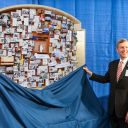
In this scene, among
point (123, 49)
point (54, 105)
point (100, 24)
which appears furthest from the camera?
point (100, 24)

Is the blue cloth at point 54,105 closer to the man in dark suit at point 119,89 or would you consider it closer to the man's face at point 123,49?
the man in dark suit at point 119,89

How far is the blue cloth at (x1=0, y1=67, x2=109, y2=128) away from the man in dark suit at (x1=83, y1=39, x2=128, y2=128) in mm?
150

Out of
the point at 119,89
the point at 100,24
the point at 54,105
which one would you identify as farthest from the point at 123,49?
the point at 54,105

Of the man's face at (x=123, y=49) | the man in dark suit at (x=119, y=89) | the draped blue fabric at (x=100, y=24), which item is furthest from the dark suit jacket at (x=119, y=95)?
the draped blue fabric at (x=100, y=24)

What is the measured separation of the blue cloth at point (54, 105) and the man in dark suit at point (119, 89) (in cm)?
15

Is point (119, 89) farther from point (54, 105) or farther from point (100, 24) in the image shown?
point (100, 24)

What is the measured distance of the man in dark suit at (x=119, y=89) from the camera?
2.75m

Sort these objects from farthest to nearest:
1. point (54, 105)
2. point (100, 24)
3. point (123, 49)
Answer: point (100, 24)
point (123, 49)
point (54, 105)

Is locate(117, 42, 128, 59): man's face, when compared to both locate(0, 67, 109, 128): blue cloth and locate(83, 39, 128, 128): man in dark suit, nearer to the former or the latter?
locate(83, 39, 128, 128): man in dark suit

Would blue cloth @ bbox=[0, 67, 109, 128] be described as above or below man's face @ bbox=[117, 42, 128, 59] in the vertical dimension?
below

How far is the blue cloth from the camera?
233 centimetres

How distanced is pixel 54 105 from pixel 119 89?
67 cm


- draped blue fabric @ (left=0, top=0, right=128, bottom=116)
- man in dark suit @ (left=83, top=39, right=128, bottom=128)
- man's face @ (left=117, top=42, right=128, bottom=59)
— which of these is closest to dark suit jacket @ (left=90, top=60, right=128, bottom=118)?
man in dark suit @ (left=83, top=39, right=128, bottom=128)

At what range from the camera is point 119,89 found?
2779 mm
